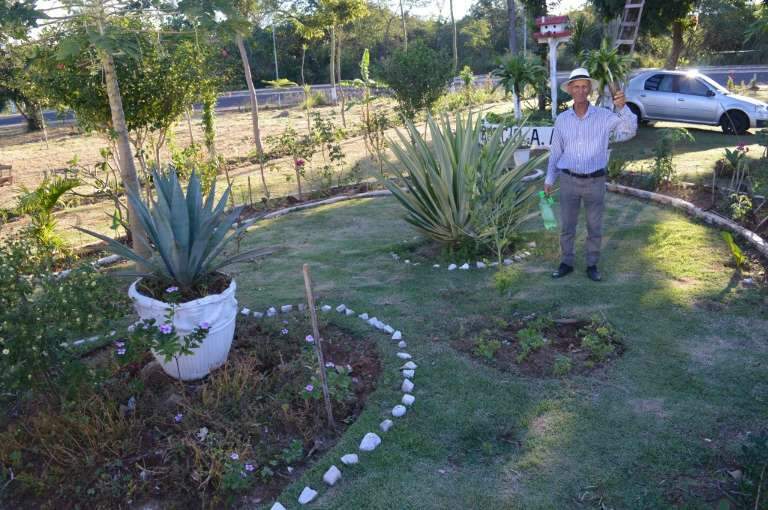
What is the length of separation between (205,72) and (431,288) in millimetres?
5210

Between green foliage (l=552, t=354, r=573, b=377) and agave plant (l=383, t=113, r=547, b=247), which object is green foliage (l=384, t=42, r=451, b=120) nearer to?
agave plant (l=383, t=113, r=547, b=247)

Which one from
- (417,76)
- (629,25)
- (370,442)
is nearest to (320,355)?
(370,442)

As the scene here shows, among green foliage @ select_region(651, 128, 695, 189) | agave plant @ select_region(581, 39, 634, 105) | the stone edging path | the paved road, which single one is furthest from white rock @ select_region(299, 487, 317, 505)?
the paved road

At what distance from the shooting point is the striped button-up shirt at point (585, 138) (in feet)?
16.1

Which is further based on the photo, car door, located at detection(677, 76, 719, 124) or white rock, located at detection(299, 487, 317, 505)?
car door, located at detection(677, 76, 719, 124)

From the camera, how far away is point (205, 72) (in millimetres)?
8531

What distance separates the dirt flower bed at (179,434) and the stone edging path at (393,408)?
20 cm

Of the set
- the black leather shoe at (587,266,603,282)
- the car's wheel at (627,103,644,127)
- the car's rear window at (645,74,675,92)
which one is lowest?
the black leather shoe at (587,266,603,282)

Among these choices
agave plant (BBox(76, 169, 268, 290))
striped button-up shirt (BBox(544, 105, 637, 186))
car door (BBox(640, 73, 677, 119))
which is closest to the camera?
agave plant (BBox(76, 169, 268, 290))

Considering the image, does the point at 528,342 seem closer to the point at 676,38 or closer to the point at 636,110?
the point at 636,110

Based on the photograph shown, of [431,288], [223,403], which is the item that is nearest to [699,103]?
[431,288]

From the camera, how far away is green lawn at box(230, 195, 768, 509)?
286 centimetres

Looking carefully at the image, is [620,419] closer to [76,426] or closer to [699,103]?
[76,426]

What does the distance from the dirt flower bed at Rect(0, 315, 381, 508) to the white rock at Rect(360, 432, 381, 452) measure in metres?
0.24
